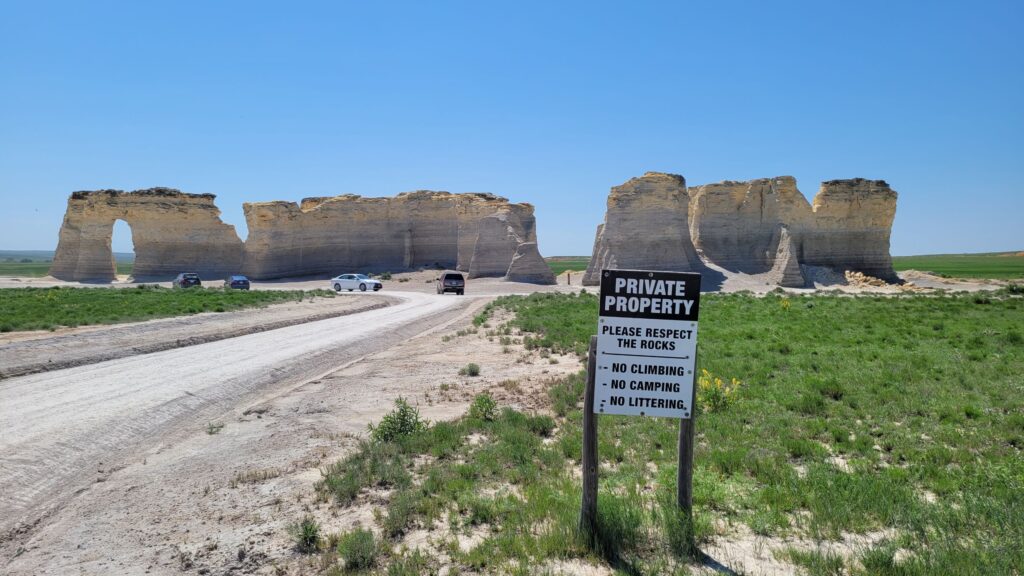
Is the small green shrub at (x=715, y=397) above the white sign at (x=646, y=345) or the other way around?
the other way around

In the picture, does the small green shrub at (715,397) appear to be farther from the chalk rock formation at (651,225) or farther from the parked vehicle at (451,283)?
the chalk rock formation at (651,225)

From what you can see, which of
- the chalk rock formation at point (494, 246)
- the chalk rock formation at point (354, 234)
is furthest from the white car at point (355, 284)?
the chalk rock formation at point (354, 234)

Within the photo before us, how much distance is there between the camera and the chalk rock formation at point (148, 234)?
200 ft

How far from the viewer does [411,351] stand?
58.5ft

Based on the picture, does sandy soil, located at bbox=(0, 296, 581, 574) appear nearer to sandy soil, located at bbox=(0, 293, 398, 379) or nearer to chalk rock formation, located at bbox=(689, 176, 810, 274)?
sandy soil, located at bbox=(0, 293, 398, 379)

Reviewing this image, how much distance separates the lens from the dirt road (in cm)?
727

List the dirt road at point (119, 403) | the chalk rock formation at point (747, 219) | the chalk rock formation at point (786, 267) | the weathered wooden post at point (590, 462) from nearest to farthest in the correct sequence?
the weathered wooden post at point (590, 462), the dirt road at point (119, 403), the chalk rock formation at point (786, 267), the chalk rock formation at point (747, 219)

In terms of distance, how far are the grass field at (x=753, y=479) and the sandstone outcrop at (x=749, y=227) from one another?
3913 centimetres

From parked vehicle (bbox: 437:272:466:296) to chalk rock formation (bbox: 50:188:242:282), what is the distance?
31267 millimetres

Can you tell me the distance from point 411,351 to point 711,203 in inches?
1737

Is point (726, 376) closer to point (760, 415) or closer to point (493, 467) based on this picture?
point (760, 415)

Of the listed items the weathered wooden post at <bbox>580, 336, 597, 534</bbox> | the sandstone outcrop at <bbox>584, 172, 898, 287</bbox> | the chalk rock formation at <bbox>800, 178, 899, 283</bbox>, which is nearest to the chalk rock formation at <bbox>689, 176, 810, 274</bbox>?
the sandstone outcrop at <bbox>584, 172, 898, 287</bbox>

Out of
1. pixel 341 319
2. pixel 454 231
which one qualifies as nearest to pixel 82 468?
pixel 341 319

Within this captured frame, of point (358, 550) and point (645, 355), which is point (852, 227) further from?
point (358, 550)
